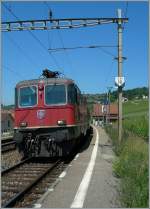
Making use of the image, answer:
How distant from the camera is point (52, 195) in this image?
29.8ft

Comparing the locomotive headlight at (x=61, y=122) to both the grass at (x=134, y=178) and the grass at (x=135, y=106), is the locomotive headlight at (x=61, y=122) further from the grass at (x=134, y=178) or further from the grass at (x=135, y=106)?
the grass at (x=135, y=106)

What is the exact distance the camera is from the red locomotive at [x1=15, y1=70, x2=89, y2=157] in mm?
15969

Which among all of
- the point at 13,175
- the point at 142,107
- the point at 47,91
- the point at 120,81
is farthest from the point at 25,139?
the point at 142,107

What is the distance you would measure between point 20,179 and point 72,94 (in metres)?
5.50

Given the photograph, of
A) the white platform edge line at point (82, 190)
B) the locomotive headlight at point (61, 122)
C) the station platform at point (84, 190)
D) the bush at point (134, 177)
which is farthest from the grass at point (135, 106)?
the white platform edge line at point (82, 190)

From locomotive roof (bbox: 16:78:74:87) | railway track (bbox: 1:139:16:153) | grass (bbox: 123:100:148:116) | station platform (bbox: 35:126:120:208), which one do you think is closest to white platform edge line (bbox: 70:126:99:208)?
station platform (bbox: 35:126:120:208)

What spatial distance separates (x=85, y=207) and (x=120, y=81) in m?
13.8

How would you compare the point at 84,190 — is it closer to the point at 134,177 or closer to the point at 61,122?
the point at 134,177

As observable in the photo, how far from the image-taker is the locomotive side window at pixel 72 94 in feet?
54.3

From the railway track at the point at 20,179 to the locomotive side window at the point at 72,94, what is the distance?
2296 millimetres

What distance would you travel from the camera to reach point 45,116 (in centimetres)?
1639

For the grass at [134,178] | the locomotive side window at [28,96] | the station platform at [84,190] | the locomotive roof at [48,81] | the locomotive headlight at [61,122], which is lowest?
the station platform at [84,190]

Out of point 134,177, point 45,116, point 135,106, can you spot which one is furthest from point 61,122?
point 135,106

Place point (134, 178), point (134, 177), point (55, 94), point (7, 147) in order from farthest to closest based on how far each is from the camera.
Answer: point (7, 147)
point (55, 94)
point (134, 177)
point (134, 178)
